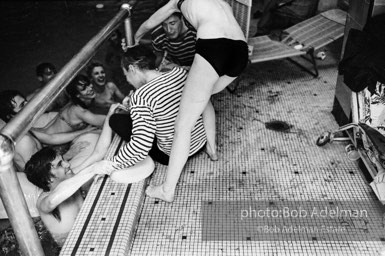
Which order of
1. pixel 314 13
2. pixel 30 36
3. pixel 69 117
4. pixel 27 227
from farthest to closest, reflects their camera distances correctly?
pixel 30 36 < pixel 314 13 < pixel 69 117 < pixel 27 227

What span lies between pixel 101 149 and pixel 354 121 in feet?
7.92

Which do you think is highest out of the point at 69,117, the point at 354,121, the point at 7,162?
the point at 7,162

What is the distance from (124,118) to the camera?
371cm

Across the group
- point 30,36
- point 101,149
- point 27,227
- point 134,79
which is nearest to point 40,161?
point 101,149

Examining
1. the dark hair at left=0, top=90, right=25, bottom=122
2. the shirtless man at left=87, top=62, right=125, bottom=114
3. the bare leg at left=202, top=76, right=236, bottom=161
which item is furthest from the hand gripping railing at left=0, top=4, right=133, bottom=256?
the shirtless man at left=87, top=62, right=125, bottom=114

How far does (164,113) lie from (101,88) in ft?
9.43

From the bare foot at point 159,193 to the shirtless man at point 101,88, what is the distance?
268 centimetres

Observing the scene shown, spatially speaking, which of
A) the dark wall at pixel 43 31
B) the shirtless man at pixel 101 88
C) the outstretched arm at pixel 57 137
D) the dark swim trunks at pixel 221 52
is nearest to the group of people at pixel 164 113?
the dark swim trunks at pixel 221 52

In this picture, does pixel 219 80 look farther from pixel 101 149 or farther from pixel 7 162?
pixel 7 162

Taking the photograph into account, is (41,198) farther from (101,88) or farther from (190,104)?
(101,88)

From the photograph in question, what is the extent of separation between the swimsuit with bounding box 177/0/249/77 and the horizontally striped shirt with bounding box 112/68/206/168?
1.37 ft

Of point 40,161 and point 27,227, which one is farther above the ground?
point 27,227

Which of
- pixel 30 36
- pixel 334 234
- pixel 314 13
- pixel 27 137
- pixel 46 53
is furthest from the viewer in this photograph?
pixel 30 36

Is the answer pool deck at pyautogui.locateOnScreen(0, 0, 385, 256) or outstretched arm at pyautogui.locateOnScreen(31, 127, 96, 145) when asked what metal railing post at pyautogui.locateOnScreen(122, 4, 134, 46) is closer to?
pool deck at pyautogui.locateOnScreen(0, 0, 385, 256)
